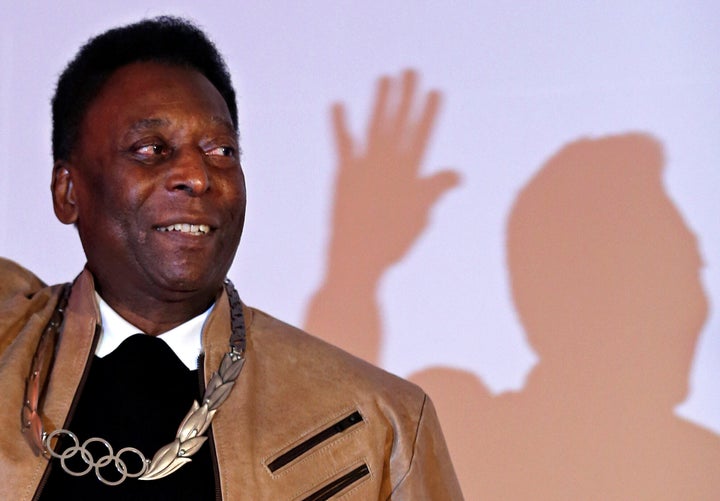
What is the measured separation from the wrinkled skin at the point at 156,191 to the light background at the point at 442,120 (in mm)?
925

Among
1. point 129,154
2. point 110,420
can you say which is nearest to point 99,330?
point 110,420

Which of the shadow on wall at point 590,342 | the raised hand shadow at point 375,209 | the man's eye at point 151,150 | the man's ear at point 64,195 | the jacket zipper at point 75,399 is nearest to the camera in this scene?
the jacket zipper at point 75,399

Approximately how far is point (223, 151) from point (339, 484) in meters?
0.49

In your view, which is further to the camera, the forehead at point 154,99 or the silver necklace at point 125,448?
the forehead at point 154,99

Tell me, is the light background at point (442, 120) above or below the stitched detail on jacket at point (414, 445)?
above

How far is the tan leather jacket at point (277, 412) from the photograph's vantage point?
166 cm

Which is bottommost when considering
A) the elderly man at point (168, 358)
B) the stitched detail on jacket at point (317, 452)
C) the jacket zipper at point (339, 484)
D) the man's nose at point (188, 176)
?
the jacket zipper at point (339, 484)

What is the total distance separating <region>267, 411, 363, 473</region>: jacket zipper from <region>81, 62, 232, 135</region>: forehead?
46cm

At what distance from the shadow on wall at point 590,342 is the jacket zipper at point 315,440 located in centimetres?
90

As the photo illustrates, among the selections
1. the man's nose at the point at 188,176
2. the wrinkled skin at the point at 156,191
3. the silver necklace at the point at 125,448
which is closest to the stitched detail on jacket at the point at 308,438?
the silver necklace at the point at 125,448

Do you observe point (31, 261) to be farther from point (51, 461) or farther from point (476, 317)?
point (51, 461)

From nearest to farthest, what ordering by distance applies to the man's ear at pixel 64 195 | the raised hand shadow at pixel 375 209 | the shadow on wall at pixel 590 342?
the man's ear at pixel 64 195
the shadow on wall at pixel 590 342
the raised hand shadow at pixel 375 209

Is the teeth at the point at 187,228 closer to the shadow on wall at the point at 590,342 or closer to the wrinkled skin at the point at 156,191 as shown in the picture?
the wrinkled skin at the point at 156,191

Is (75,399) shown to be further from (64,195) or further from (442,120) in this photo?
(442,120)
